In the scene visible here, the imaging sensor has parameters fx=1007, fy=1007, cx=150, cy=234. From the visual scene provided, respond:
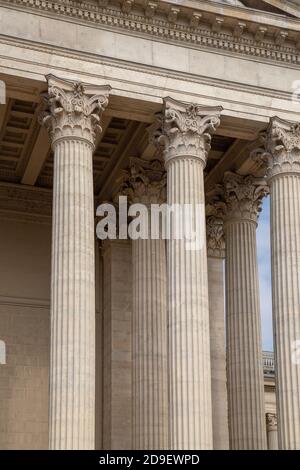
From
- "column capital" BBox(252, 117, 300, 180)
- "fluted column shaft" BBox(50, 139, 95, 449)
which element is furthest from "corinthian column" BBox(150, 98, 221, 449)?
"fluted column shaft" BBox(50, 139, 95, 449)

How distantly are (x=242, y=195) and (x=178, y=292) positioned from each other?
32.9 feet

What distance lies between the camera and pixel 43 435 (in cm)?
4412

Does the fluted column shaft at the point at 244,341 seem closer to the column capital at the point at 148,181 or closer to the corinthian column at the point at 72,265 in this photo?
the column capital at the point at 148,181

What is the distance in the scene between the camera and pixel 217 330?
47750 mm

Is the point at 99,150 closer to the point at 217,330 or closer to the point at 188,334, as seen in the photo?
the point at 217,330

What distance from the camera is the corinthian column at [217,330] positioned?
4603 centimetres

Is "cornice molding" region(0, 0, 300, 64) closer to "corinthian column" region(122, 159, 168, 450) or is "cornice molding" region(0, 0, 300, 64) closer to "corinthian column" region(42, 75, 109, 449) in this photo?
"corinthian column" region(42, 75, 109, 449)

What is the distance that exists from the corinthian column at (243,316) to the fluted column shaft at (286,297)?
4.63 metres

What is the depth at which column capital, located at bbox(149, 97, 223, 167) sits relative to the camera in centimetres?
3806

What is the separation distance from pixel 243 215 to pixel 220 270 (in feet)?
18.0

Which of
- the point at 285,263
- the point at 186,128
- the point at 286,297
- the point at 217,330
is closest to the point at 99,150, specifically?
the point at 186,128
